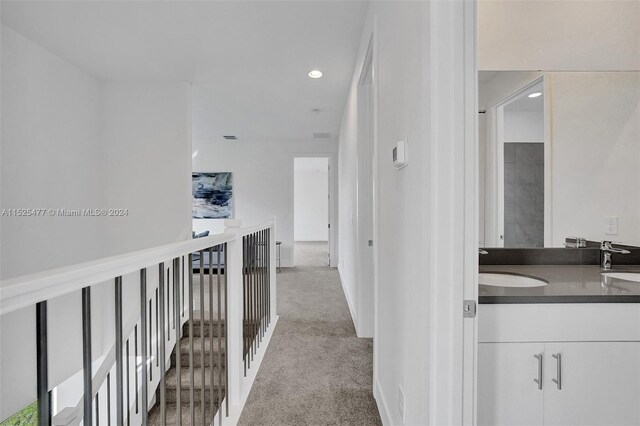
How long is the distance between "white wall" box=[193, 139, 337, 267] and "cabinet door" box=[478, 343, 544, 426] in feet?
17.3

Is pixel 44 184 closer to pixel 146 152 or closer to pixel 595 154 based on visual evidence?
pixel 146 152

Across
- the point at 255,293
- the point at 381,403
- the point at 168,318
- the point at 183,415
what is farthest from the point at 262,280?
the point at 381,403

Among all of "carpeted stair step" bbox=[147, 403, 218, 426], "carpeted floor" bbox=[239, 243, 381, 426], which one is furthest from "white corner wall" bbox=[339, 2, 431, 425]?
"carpeted stair step" bbox=[147, 403, 218, 426]

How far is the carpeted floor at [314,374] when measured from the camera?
174 cm

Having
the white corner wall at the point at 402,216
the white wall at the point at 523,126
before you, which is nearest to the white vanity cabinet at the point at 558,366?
the white corner wall at the point at 402,216

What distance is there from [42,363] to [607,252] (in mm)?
2187

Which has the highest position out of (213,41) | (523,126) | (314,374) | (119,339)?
(213,41)

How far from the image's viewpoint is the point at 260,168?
20.6 ft

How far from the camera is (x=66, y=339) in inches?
117

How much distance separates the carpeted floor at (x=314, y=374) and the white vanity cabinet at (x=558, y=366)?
2.73 feet

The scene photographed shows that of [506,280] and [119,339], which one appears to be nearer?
[119,339]

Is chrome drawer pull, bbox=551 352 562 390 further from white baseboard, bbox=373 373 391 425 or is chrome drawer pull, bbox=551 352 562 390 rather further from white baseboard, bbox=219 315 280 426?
white baseboard, bbox=219 315 280 426

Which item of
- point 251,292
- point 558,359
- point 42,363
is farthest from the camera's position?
point 251,292

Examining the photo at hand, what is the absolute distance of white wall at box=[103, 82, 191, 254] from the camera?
135 inches
